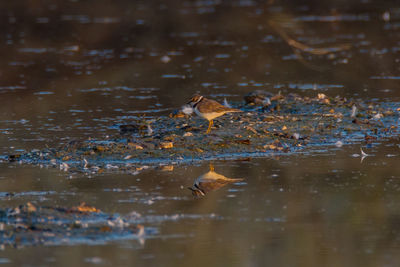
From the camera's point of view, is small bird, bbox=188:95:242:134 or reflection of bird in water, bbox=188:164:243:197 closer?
reflection of bird in water, bbox=188:164:243:197

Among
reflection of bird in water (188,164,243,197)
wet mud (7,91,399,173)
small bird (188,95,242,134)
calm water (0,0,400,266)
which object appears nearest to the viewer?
calm water (0,0,400,266)

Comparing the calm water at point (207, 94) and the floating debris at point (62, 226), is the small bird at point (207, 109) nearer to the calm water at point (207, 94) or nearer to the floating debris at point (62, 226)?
the calm water at point (207, 94)

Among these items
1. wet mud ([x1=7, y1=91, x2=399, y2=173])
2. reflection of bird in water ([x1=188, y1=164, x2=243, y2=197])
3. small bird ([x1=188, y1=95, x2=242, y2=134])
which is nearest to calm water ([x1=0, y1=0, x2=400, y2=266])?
reflection of bird in water ([x1=188, y1=164, x2=243, y2=197])

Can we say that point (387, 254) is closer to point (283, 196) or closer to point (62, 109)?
point (283, 196)

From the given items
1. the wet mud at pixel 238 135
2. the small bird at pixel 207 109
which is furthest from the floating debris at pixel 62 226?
the small bird at pixel 207 109

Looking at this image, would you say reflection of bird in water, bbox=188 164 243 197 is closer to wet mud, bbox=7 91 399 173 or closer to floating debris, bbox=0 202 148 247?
wet mud, bbox=7 91 399 173

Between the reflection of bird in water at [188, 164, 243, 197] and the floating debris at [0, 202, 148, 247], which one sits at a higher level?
the floating debris at [0, 202, 148, 247]

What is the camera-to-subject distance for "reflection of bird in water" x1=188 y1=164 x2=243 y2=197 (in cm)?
948

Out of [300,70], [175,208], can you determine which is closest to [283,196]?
[175,208]

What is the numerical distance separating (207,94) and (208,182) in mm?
6549

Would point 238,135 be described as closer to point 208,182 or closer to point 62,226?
point 208,182

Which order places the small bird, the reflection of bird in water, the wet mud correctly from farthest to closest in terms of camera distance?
the small bird < the wet mud < the reflection of bird in water

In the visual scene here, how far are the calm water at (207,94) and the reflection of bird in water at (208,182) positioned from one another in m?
0.13

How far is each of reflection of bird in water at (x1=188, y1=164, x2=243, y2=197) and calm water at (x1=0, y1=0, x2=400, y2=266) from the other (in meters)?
0.13
